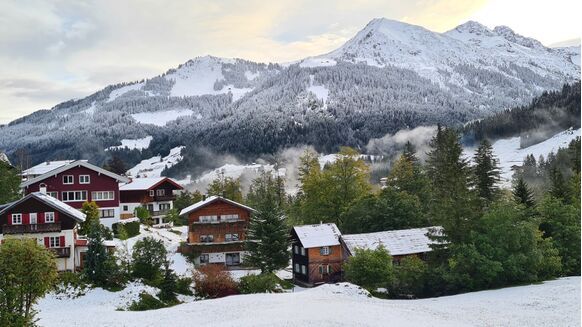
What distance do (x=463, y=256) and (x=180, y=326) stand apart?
2600 cm

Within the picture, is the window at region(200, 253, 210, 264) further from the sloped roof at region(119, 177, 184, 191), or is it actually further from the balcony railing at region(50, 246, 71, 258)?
the sloped roof at region(119, 177, 184, 191)

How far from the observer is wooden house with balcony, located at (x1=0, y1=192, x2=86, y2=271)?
4734 centimetres

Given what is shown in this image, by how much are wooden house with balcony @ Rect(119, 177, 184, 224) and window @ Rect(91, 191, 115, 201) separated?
1046 cm

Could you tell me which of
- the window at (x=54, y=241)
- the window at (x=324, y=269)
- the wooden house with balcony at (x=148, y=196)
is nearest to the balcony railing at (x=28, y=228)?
the window at (x=54, y=241)

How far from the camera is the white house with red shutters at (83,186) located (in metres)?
65.8

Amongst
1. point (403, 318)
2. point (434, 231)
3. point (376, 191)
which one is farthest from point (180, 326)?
point (376, 191)

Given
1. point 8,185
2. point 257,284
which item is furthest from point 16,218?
point 257,284

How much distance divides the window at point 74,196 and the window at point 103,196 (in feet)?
4.05

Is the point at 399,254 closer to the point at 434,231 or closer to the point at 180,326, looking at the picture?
the point at 434,231

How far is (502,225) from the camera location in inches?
1725

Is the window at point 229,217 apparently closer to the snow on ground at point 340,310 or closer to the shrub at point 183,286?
the shrub at point 183,286

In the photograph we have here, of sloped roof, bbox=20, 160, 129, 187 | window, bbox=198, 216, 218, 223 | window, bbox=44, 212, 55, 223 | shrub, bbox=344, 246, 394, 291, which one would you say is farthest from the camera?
sloped roof, bbox=20, 160, 129, 187

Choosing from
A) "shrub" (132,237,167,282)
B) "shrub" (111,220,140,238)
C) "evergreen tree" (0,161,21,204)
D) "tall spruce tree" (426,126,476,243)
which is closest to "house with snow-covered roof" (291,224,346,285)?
"tall spruce tree" (426,126,476,243)

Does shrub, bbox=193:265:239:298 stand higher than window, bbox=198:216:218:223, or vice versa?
window, bbox=198:216:218:223
